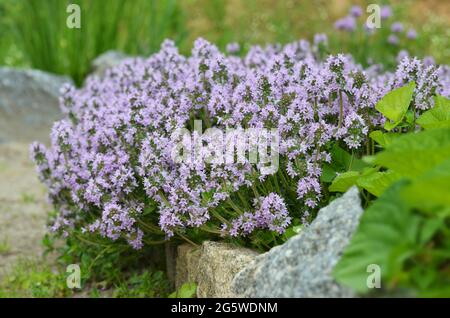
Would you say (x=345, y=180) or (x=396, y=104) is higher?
(x=396, y=104)

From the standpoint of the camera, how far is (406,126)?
9.09 feet

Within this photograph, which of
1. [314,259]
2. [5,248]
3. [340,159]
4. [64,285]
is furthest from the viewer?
[5,248]

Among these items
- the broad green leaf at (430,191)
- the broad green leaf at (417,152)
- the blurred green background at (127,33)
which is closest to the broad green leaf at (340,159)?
the broad green leaf at (417,152)

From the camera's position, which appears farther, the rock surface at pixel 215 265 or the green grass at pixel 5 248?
the green grass at pixel 5 248

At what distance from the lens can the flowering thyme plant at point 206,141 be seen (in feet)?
8.56

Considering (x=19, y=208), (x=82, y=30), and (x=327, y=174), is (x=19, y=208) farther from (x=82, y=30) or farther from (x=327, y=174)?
(x=327, y=174)

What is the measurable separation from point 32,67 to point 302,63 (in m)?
4.06

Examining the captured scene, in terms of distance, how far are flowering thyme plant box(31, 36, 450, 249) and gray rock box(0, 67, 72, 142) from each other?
250 centimetres

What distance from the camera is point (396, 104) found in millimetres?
2570

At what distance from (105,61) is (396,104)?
12.2ft

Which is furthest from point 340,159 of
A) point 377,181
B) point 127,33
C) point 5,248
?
point 127,33

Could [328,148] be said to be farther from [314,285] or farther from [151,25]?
[151,25]

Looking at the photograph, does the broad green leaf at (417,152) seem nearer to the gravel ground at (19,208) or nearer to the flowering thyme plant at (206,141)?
the flowering thyme plant at (206,141)

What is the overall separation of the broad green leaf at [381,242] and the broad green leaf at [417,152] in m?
0.11
